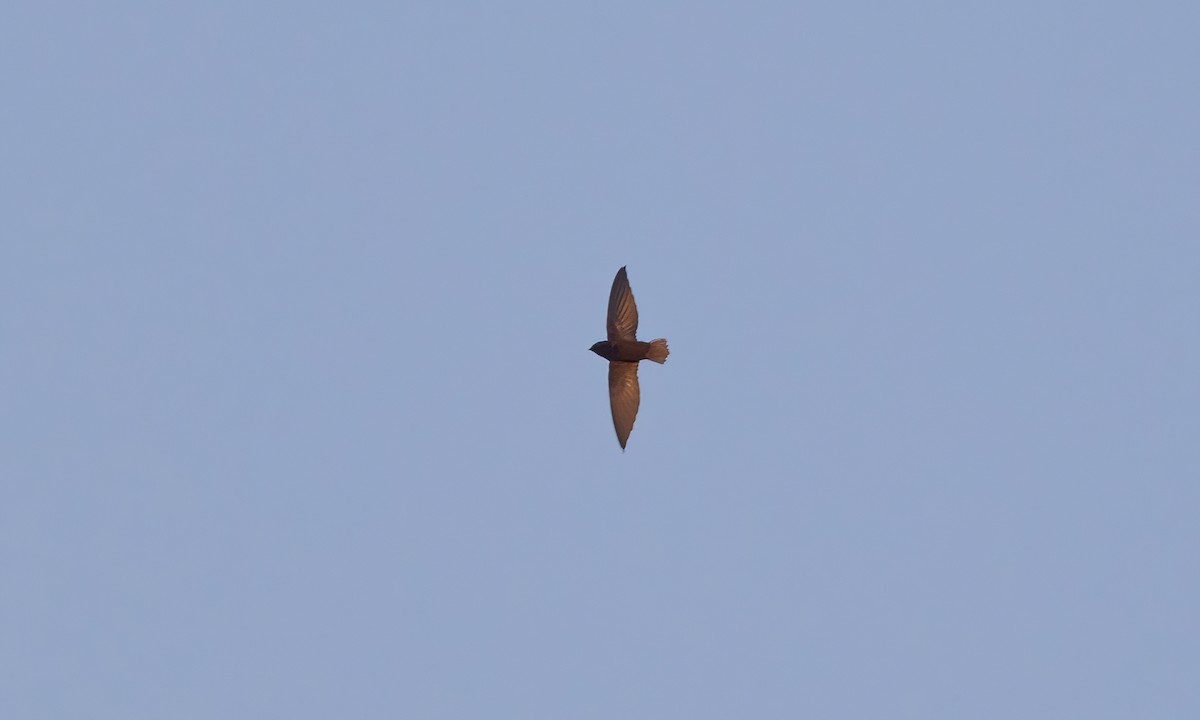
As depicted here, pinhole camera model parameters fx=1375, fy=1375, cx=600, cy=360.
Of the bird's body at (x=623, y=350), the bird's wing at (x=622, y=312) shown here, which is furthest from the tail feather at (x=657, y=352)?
the bird's wing at (x=622, y=312)

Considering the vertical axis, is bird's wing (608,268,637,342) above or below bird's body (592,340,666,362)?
above

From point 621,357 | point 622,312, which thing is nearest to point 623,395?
point 621,357

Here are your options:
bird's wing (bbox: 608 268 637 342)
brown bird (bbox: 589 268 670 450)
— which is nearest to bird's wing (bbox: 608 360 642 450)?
brown bird (bbox: 589 268 670 450)

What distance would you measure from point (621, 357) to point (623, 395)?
108cm

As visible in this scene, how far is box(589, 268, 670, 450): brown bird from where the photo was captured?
33.5 m

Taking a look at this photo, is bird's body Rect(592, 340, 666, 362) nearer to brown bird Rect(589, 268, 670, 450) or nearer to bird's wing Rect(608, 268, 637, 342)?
brown bird Rect(589, 268, 670, 450)

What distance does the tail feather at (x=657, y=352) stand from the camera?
33125 mm

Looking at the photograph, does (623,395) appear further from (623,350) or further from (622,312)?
(622,312)

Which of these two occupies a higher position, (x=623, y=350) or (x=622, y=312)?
(x=622, y=312)

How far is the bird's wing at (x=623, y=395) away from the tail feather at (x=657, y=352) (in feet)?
2.56

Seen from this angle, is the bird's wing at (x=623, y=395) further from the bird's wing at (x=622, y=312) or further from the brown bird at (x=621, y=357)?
the bird's wing at (x=622, y=312)

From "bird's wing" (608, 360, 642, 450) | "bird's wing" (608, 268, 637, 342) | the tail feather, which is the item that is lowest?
"bird's wing" (608, 360, 642, 450)

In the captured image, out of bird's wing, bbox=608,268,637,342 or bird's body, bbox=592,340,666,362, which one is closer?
bird's body, bbox=592,340,666,362

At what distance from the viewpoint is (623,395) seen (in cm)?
3391
